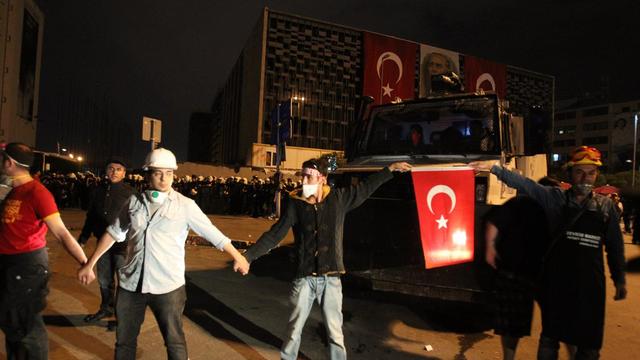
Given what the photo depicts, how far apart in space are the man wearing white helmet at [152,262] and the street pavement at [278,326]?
1224 mm

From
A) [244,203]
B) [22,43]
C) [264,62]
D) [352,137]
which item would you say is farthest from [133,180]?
[22,43]

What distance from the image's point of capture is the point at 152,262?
3.24m

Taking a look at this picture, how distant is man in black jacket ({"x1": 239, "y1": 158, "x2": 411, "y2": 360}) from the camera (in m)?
3.63

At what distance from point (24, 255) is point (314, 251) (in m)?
2.18

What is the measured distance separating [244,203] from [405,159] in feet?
54.5

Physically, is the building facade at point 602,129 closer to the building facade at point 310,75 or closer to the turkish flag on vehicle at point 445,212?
the building facade at point 310,75

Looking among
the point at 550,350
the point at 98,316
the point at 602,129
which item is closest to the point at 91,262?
the point at 98,316

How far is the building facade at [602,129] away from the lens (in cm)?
8462

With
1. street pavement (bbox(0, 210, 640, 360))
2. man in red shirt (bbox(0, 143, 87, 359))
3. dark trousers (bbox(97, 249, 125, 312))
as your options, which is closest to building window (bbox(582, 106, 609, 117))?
street pavement (bbox(0, 210, 640, 360))

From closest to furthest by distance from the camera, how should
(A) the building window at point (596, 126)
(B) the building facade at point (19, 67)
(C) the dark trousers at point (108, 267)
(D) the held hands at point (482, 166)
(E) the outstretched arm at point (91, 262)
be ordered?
(E) the outstretched arm at point (91, 262) → (D) the held hands at point (482, 166) → (C) the dark trousers at point (108, 267) → (B) the building facade at point (19, 67) → (A) the building window at point (596, 126)

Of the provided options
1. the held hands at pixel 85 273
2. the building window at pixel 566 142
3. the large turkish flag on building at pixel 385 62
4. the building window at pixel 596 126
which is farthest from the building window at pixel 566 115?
the held hands at pixel 85 273

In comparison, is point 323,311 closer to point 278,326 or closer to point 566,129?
point 278,326

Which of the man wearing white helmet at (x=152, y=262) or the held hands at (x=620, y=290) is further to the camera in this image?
the held hands at (x=620, y=290)

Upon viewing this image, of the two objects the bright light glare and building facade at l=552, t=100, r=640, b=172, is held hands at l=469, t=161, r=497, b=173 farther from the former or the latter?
building facade at l=552, t=100, r=640, b=172
